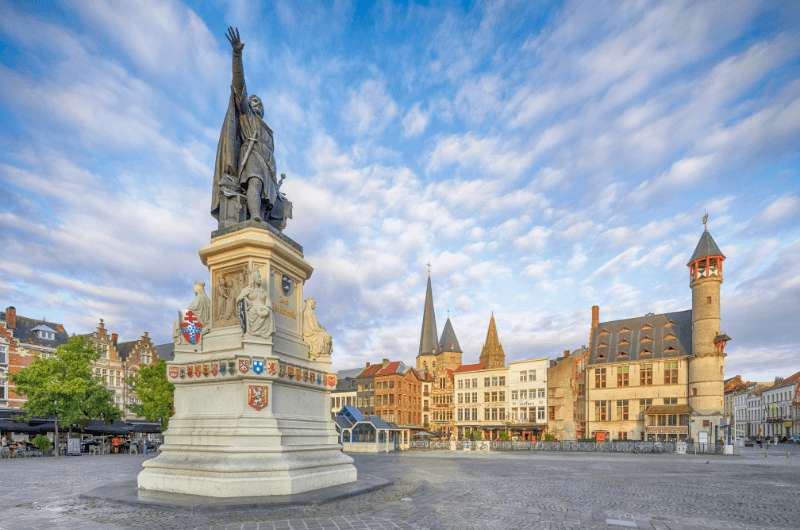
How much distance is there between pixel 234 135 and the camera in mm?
12711

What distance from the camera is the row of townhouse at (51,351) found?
43.8 meters

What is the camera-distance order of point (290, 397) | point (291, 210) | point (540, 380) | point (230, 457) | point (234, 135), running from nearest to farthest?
point (230, 457) → point (290, 397) → point (234, 135) → point (291, 210) → point (540, 380)

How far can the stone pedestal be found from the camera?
30.5 feet

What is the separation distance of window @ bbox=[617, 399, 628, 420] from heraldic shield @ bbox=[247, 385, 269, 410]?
5883 cm

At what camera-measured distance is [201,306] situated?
11328 millimetres

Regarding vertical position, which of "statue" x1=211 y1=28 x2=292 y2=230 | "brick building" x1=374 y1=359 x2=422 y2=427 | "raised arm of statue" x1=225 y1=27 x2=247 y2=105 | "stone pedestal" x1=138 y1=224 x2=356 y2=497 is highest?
"raised arm of statue" x1=225 y1=27 x2=247 y2=105

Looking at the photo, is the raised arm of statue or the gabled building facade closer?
the raised arm of statue

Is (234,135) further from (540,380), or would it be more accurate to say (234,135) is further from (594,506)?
(540,380)

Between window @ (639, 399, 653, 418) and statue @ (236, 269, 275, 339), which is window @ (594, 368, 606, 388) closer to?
window @ (639, 399, 653, 418)

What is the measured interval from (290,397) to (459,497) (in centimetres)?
414

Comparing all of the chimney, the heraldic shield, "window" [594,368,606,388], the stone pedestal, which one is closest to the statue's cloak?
the stone pedestal

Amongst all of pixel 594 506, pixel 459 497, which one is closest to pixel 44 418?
pixel 459 497

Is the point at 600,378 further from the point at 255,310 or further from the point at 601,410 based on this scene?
the point at 255,310

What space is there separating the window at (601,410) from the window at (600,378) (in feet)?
6.31
